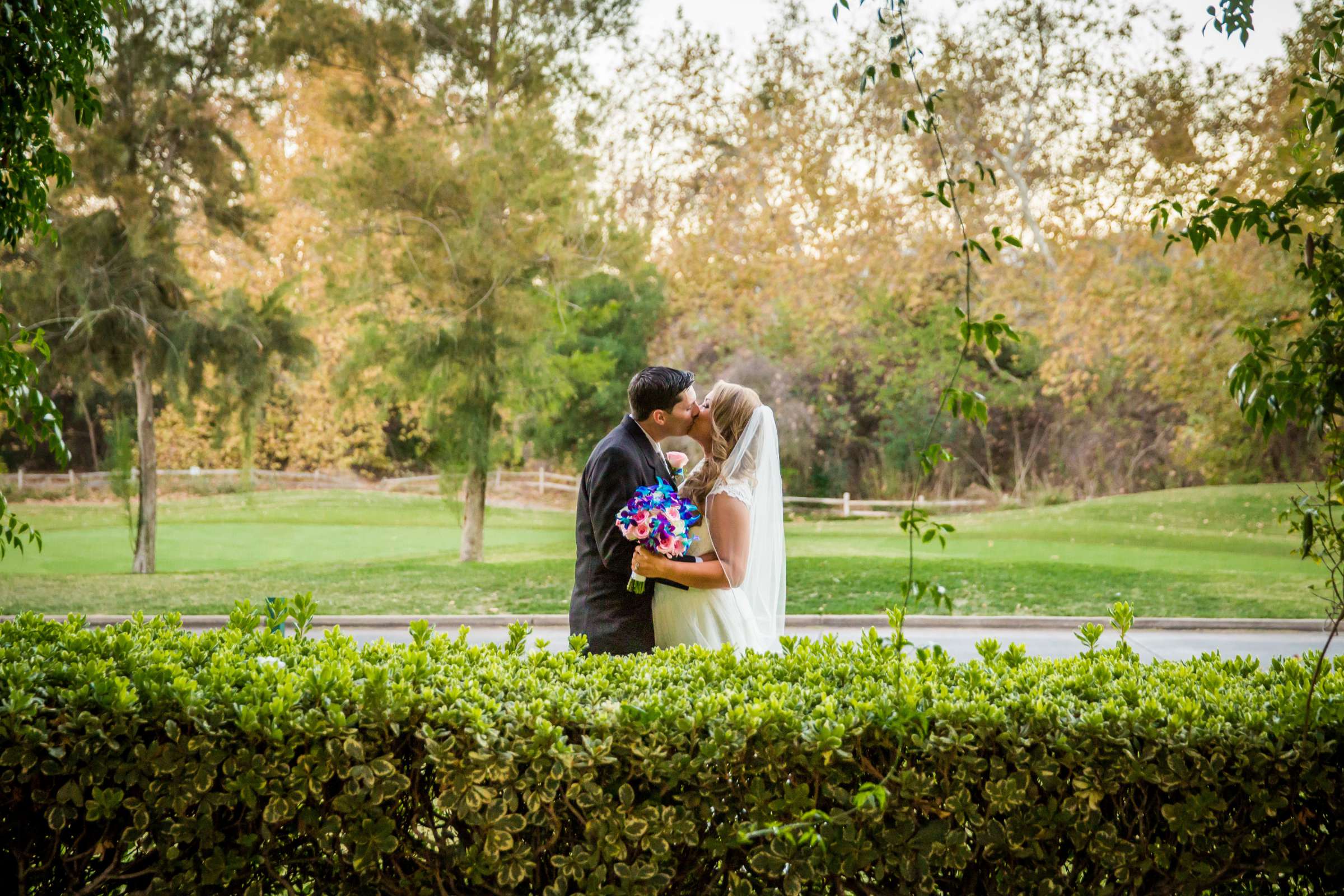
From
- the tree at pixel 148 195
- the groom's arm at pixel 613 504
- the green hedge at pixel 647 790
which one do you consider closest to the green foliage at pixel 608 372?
the tree at pixel 148 195

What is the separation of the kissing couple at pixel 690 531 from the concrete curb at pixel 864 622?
8.13m

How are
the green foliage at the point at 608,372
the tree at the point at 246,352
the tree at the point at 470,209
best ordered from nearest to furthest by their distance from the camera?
1. the tree at the point at 246,352
2. the tree at the point at 470,209
3. the green foliage at the point at 608,372

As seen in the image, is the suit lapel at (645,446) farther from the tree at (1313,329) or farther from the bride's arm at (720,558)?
the tree at (1313,329)

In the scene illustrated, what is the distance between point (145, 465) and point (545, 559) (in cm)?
670

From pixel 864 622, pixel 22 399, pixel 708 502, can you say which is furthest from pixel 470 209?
pixel 22 399

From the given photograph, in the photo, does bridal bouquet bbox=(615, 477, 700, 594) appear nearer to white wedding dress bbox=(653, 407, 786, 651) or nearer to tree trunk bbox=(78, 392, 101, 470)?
white wedding dress bbox=(653, 407, 786, 651)

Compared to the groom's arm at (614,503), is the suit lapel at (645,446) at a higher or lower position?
higher

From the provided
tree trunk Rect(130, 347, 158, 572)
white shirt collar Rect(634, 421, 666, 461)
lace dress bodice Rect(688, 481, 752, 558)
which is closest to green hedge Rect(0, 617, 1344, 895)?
lace dress bodice Rect(688, 481, 752, 558)

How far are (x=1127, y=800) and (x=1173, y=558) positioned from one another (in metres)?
17.7

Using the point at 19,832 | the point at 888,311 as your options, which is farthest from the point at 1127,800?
the point at 888,311

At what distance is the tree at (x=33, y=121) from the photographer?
130 inches

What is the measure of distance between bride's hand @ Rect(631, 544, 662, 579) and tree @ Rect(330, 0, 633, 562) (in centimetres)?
1267

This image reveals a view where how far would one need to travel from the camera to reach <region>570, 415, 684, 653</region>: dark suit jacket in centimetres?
423

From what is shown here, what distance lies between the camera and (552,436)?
29.3 metres
